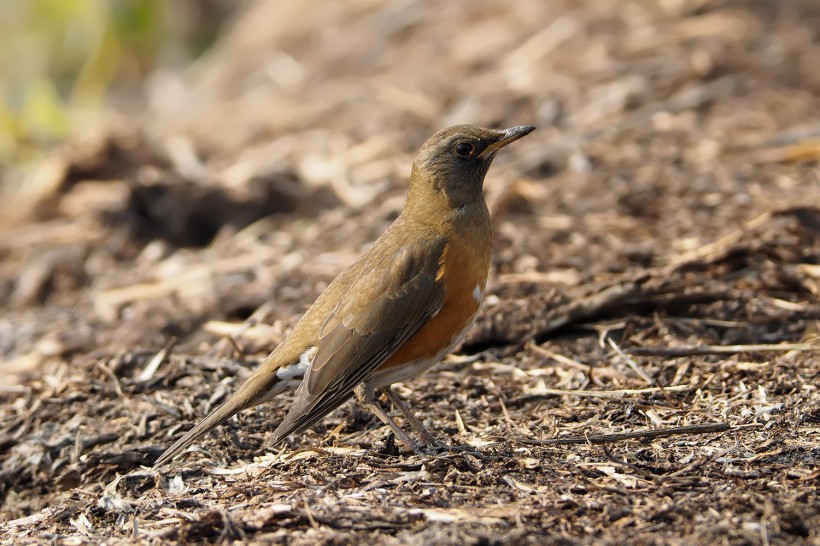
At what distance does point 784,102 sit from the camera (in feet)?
33.6

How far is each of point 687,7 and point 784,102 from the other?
8.08 ft

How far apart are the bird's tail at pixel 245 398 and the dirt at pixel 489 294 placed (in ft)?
0.70

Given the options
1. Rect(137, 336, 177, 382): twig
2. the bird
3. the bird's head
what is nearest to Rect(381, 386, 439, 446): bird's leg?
the bird

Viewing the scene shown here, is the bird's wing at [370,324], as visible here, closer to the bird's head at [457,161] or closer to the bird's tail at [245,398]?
the bird's tail at [245,398]

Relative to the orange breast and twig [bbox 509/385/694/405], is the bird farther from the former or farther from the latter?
twig [bbox 509/385/694/405]

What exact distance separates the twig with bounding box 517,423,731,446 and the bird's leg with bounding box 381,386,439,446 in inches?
19.7

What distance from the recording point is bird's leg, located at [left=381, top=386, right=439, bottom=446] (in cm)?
523

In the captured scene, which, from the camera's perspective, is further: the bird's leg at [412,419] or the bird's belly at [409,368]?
the bird's belly at [409,368]

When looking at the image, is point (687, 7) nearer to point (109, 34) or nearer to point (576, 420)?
point (109, 34)

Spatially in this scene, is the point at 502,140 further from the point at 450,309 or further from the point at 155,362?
the point at 155,362

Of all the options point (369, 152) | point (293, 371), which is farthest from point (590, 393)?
point (369, 152)

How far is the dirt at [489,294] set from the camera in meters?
4.47

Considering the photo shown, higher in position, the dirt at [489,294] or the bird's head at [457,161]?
the bird's head at [457,161]

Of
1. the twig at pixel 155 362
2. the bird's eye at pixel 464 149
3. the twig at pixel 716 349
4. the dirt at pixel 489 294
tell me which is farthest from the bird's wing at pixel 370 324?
the twig at pixel 155 362
